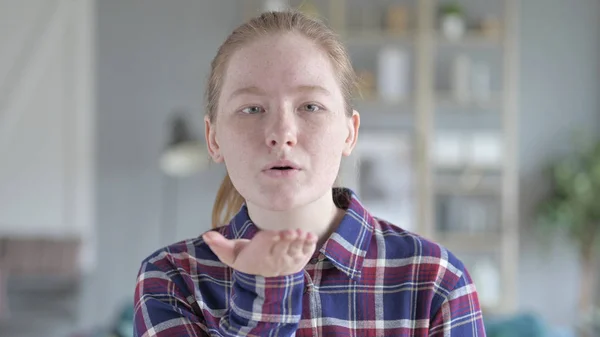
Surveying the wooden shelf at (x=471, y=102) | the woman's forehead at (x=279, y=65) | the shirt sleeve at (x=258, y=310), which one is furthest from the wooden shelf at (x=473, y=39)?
the shirt sleeve at (x=258, y=310)

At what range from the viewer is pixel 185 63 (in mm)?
5879

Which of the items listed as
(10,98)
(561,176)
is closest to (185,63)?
(10,98)

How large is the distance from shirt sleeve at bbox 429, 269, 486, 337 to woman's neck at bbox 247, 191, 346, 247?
0.57 ft

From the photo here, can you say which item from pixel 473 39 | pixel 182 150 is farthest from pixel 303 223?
pixel 473 39

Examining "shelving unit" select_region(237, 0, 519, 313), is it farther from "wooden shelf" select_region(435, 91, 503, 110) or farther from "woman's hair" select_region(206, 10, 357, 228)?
"woman's hair" select_region(206, 10, 357, 228)

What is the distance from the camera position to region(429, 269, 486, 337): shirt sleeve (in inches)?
39.6

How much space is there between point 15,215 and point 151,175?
99cm

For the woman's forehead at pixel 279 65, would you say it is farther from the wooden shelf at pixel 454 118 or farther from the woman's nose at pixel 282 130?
the wooden shelf at pixel 454 118

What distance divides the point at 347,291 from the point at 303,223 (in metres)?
0.10

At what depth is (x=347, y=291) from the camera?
1.02 meters

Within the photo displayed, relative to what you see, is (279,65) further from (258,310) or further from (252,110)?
(258,310)

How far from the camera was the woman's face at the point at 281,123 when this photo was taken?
0.95 m

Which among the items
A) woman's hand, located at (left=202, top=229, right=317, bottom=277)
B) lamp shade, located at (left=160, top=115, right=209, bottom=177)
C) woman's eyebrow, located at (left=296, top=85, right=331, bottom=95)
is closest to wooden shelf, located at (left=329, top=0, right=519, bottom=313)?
lamp shade, located at (left=160, top=115, right=209, bottom=177)

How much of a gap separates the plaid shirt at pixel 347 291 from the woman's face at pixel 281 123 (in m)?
0.10
